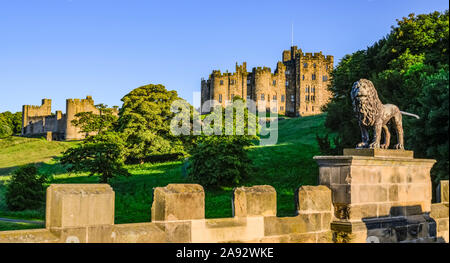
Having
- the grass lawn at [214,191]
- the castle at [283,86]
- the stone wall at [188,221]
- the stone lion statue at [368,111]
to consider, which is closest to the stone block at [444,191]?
the stone wall at [188,221]

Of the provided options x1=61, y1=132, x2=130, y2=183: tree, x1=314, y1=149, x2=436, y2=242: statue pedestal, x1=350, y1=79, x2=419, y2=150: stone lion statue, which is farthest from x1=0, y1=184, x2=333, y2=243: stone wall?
x1=61, y1=132, x2=130, y2=183: tree

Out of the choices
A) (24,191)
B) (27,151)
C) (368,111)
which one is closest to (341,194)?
(368,111)

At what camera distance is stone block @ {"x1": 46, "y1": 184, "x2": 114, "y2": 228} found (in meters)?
5.15

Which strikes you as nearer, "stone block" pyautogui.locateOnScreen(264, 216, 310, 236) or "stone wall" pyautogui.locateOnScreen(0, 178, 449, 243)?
"stone wall" pyautogui.locateOnScreen(0, 178, 449, 243)

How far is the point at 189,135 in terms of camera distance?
45.5 m

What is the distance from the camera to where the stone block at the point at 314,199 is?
7828 millimetres

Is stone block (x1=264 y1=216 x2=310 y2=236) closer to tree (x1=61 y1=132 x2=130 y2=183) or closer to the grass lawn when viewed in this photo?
the grass lawn

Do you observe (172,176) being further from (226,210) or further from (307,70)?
(307,70)

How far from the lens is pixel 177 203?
6.19 meters

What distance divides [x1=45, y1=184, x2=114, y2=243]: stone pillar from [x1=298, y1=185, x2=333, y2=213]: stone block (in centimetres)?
357
